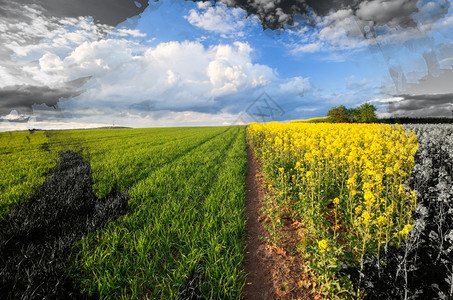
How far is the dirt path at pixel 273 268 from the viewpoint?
3.00 m

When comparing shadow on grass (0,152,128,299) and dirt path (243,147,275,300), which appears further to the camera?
dirt path (243,147,275,300)

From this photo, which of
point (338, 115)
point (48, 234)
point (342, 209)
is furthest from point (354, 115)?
point (48, 234)

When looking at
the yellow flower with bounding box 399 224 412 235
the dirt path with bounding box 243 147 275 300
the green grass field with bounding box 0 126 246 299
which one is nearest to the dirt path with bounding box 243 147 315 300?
the dirt path with bounding box 243 147 275 300

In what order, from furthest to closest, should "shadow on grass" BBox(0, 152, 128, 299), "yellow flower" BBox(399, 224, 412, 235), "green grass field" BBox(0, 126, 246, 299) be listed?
"green grass field" BBox(0, 126, 246, 299), "shadow on grass" BBox(0, 152, 128, 299), "yellow flower" BBox(399, 224, 412, 235)

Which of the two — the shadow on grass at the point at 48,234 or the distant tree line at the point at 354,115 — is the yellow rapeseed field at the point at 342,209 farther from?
the distant tree line at the point at 354,115

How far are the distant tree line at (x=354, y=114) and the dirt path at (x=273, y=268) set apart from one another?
62569 mm

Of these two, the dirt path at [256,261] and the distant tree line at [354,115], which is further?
the distant tree line at [354,115]

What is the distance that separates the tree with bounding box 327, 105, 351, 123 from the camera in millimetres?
58656

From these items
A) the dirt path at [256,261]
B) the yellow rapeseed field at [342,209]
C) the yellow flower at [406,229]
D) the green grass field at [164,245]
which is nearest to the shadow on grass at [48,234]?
the green grass field at [164,245]

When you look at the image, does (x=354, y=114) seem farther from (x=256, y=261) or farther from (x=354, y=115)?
(x=256, y=261)

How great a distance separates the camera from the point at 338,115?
5959 cm

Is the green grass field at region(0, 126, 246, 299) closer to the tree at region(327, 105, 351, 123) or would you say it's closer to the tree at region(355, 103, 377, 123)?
the tree at region(327, 105, 351, 123)

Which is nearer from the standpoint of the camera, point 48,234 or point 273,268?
point 273,268

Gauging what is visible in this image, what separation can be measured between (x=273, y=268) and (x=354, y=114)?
72.5 m
